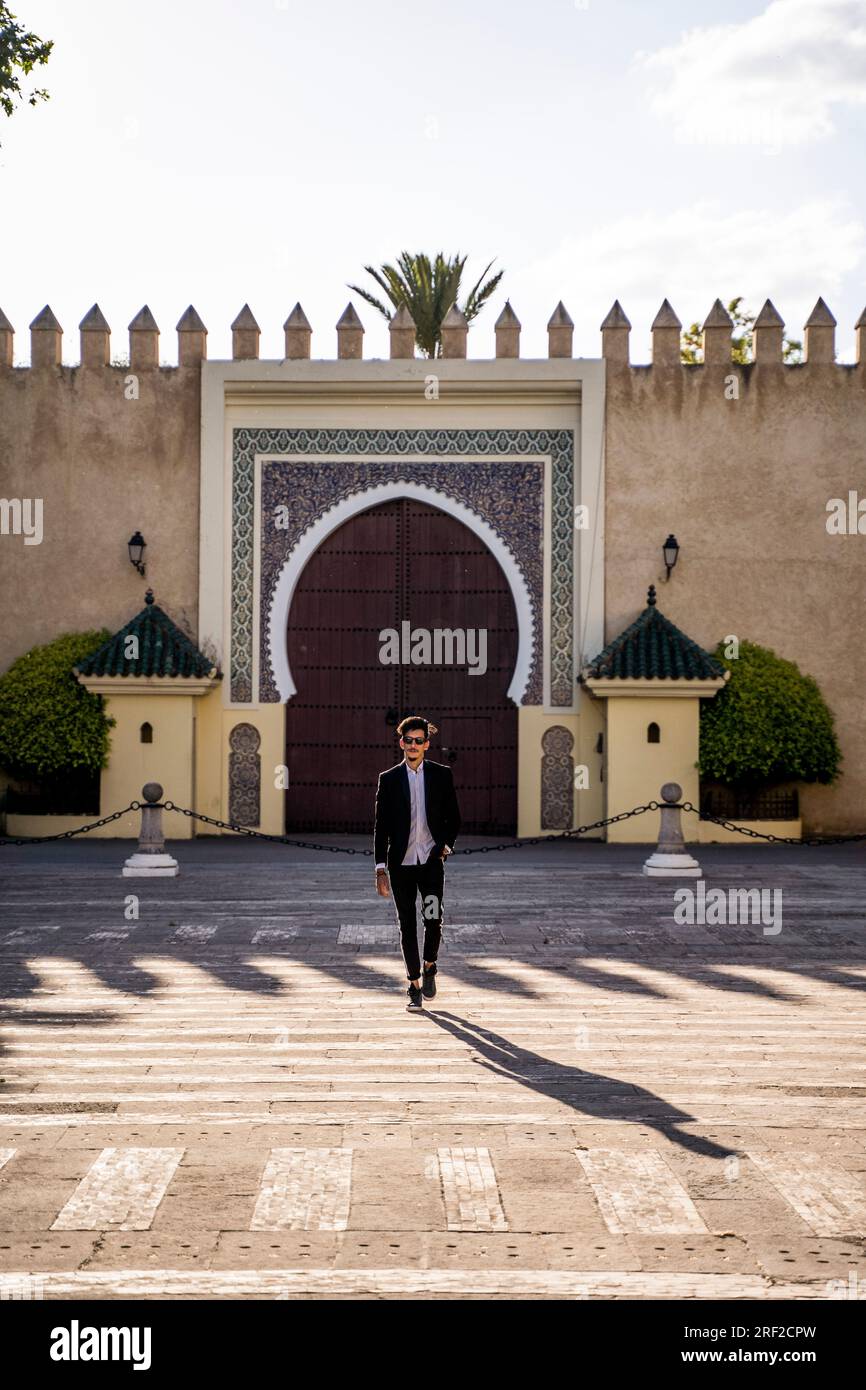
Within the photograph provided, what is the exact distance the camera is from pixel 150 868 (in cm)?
1292

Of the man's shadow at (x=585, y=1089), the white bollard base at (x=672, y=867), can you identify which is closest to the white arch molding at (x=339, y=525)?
the white bollard base at (x=672, y=867)

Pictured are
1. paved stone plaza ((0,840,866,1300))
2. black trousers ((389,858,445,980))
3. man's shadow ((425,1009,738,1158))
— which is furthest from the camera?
black trousers ((389,858,445,980))

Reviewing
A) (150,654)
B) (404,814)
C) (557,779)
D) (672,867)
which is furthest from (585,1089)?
(150,654)

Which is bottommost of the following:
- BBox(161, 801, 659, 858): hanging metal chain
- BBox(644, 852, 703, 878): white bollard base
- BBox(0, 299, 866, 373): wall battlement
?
BBox(644, 852, 703, 878): white bollard base

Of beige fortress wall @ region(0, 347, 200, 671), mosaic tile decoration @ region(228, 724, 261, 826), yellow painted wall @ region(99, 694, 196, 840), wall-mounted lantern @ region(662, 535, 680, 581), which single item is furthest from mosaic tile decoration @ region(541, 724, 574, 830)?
beige fortress wall @ region(0, 347, 200, 671)

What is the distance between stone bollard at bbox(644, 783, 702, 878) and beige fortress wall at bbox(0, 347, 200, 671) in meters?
6.09

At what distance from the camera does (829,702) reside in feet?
54.9

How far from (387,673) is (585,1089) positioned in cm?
1127

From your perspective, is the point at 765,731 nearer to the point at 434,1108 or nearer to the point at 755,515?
the point at 755,515

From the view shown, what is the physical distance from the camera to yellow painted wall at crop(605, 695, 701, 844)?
16078mm

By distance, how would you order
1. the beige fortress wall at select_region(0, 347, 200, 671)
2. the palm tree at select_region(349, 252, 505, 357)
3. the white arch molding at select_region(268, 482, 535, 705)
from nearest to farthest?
the white arch molding at select_region(268, 482, 535, 705)
the beige fortress wall at select_region(0, 347, 200, 671)
the palm tree at select_region(349, 252, 505, 357)

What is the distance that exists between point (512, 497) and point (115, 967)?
954cm

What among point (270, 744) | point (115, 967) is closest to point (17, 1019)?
point (115, 967)

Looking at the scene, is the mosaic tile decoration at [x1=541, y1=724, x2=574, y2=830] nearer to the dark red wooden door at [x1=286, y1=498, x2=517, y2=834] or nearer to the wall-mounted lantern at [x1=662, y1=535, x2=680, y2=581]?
the dark red wooden door at [x1=286, y1=498, x2=517, y2=834]
